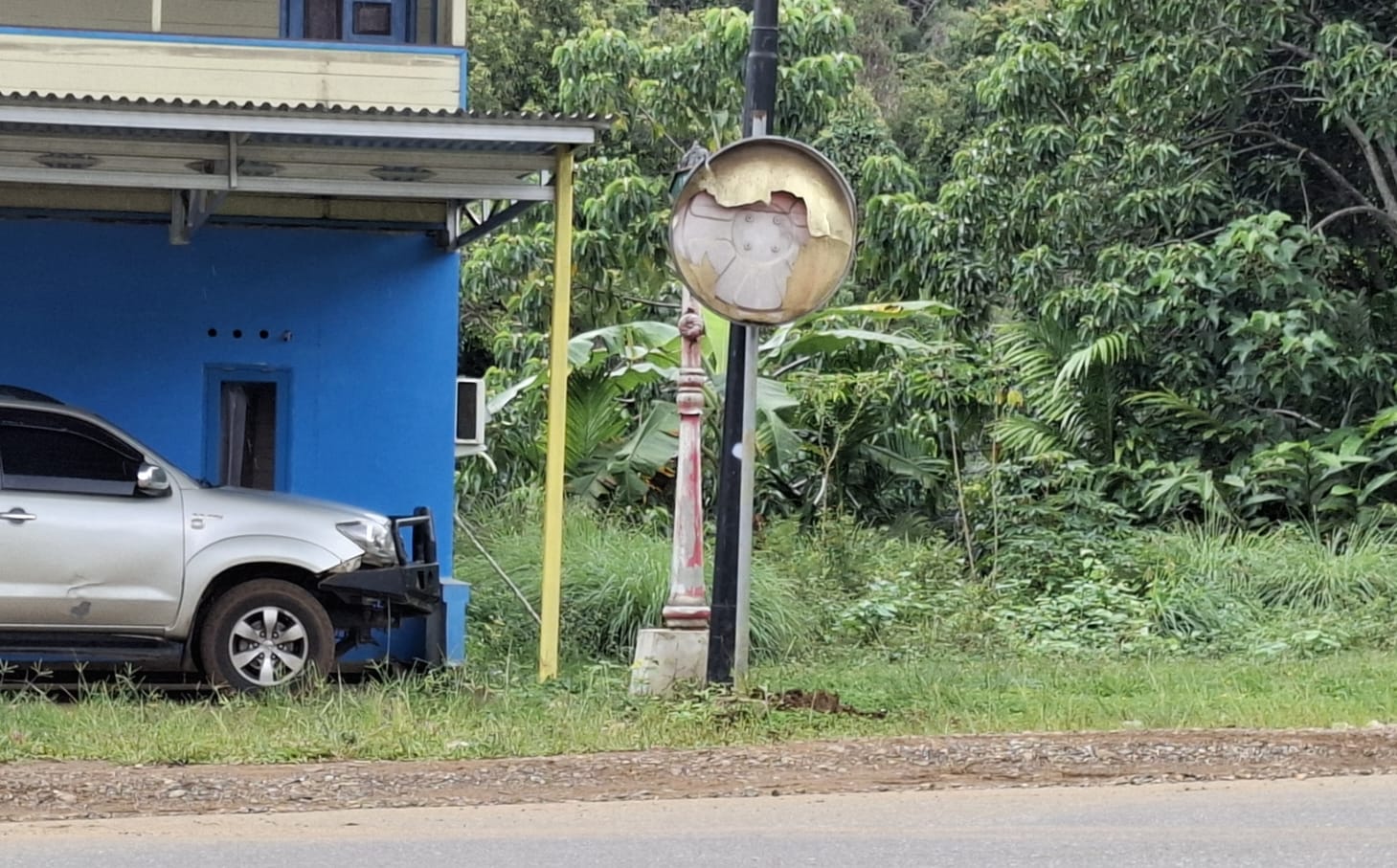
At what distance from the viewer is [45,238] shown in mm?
12422

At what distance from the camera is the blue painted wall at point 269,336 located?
1248 cm

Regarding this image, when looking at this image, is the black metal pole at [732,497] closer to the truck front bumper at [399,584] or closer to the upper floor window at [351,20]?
the truck front bumper at [399,584]

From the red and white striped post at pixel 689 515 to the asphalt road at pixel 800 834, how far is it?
286 cm

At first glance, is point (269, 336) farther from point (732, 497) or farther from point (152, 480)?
point (732, 497)

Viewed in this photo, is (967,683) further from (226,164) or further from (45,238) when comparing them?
(45,238)

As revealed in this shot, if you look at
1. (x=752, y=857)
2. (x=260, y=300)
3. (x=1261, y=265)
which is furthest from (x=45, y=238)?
(x=1261, y=265)

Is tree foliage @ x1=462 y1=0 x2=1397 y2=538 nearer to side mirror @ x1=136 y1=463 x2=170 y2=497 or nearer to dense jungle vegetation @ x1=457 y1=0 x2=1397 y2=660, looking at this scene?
dense jungle vegetation @ x1=457 y1=0 x2=1397 y2=660

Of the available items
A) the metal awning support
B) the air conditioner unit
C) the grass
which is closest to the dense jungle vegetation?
the air conditioner unit

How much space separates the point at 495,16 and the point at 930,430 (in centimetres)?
1226

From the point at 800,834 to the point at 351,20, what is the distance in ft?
26.2

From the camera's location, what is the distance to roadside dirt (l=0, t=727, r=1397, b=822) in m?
7.70

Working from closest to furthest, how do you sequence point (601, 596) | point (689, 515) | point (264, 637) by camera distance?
point (689, 515) → point (264, 637) → point (601, 596)

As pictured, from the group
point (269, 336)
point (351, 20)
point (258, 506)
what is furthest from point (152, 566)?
point (351, 20)

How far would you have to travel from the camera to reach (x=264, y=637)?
1098 cm
